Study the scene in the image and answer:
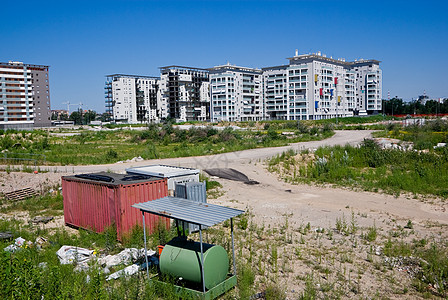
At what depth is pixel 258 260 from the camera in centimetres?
1000

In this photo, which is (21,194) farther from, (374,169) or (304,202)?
(374,169)

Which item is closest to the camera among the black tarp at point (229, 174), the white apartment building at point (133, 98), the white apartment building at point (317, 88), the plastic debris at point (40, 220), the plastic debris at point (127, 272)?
the plastic debris at point (127, 272)

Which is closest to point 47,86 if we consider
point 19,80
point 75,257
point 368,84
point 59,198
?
point 19,80

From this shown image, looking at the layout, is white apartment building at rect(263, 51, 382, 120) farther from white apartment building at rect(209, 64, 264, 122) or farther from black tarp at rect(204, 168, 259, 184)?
black tarp at rect(204, 168, 259, 184)

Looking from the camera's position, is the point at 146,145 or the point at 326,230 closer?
the point at 326,230

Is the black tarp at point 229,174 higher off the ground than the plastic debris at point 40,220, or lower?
higher

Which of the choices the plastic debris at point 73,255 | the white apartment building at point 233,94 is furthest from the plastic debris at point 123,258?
the white apartment building at point 233,94

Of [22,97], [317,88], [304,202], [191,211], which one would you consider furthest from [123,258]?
[22,97]

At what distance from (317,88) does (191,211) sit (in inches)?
4314

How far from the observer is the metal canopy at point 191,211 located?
7.40 meters

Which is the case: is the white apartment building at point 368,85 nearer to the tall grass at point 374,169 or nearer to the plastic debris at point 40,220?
the tall grass at point 374,169

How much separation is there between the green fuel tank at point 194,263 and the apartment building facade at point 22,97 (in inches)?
4599

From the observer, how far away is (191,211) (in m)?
8.09

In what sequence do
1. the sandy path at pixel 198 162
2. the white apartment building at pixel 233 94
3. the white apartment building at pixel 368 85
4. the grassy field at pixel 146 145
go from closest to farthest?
the sandy path at pixel 198 162, the grassy field at pixel 146 145, the white apartment building at pixel 233 94, the white apartment building at pixel 368 85
